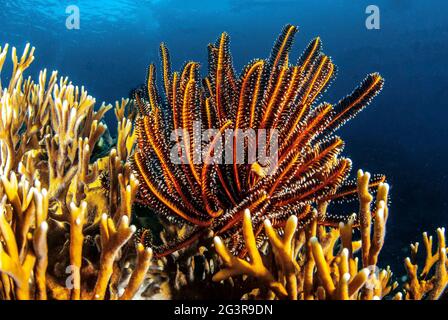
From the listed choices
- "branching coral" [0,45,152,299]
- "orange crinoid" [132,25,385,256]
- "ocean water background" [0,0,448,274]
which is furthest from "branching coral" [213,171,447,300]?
"ocean water background" [0,0,448,274]

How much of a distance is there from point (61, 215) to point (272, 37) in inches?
2742

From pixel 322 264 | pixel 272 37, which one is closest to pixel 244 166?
pixel 322 264

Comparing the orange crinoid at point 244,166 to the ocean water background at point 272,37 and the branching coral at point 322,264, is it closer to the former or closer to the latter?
the branching coral at point 322,264

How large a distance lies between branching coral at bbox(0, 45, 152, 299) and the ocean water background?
2279 centimetres

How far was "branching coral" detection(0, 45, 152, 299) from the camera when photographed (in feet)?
5.82

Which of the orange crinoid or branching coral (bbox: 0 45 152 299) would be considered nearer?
branching coral (bbox: 0 45 152 299)

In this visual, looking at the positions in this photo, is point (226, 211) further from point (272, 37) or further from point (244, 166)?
point (272, 37)

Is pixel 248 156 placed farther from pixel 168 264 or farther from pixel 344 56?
pixel 344 56

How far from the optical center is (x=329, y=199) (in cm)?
251

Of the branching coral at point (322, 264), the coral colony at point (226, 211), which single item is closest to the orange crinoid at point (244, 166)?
the coral colony at point (226, 211)

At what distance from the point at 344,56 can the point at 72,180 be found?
6240cm

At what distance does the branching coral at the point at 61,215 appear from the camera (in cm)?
177

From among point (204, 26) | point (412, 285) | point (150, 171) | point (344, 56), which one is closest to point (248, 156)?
point (150, 171)

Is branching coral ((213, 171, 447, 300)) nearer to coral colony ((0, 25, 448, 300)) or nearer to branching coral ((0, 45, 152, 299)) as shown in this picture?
coral colony ((0, 25, 448, 300))
